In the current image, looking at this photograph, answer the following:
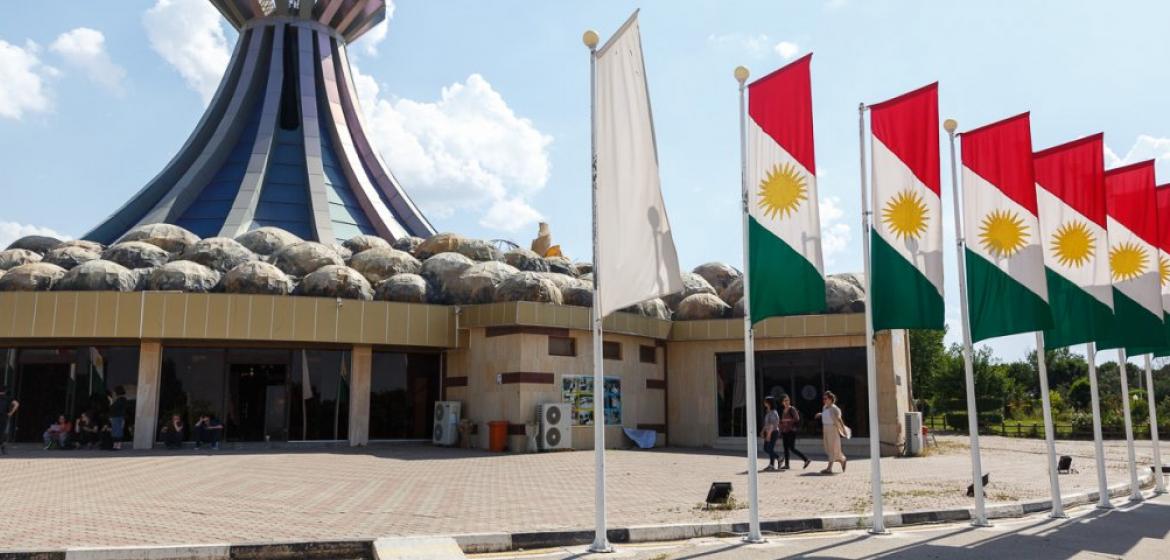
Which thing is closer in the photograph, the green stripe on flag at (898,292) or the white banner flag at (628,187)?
the white banner flag at (628,187)

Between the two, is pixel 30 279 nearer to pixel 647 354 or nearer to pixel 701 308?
pixel 647 354

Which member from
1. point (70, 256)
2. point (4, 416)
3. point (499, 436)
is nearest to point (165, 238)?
point (70, 256)

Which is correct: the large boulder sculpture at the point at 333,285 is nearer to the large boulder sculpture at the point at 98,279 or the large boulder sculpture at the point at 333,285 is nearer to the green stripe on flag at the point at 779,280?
the large boulder sculpture at the point at 98,279

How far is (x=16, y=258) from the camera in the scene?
26.4 m

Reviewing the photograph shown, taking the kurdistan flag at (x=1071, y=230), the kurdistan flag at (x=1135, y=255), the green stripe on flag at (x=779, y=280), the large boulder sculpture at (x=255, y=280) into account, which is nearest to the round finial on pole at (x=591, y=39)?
the green stripe on flag at (x=779, y=280)

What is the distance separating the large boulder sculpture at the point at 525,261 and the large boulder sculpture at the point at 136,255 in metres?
10.2

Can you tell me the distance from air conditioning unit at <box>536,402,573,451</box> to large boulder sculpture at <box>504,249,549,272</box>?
706 cm

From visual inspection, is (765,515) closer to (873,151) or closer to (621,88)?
(873,151)

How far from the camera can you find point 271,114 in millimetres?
40094

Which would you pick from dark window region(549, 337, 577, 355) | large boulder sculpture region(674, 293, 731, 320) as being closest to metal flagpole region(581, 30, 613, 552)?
dark window region(549, 337, 577, 355)

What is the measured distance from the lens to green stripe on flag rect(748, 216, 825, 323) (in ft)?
33.7

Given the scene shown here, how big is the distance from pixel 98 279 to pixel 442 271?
28.5ft

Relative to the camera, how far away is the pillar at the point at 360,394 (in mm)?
23188

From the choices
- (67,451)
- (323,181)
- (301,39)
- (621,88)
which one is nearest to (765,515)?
(621,88)
